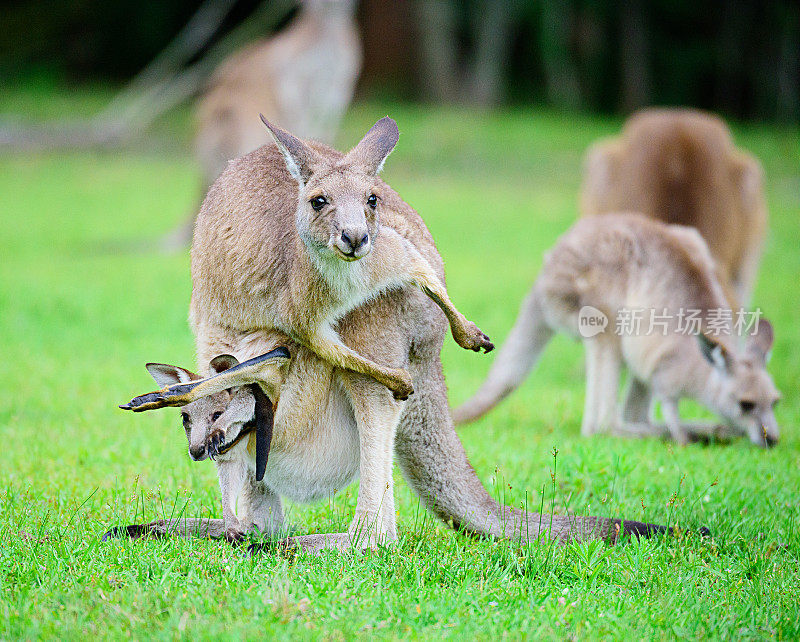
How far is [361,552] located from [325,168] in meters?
1.13

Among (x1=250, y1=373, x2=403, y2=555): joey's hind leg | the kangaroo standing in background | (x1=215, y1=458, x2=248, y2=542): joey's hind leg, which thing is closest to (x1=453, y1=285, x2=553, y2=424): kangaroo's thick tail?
(x1=250, y1=373, x2=403, y2=555): joey's hind leg

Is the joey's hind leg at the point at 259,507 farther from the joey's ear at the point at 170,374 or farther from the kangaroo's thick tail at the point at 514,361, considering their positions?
the kangaroo's thick tail at the point at 514,361

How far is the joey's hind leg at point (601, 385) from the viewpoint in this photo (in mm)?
4848

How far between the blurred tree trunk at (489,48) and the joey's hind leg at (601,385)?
1245 centimetres

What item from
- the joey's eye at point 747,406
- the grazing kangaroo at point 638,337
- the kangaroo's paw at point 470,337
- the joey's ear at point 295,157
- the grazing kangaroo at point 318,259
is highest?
the joey's ear at point 295,157

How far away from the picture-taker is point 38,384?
5152 mm

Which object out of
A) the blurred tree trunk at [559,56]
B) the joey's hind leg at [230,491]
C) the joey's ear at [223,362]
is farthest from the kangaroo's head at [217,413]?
the blurred tree trunk at [559,56]

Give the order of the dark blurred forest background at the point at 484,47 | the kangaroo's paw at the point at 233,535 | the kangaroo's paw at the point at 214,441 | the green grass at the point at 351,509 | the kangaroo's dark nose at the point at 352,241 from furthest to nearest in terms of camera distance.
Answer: the dark blurred forest background at the point at 484,47, the kangaroo's paw at the point at 233,535, the kangaroo's paw at the point at 214,441, the kangaroo's dark nose at the point at 352,241, the green grass at the point at 351,509

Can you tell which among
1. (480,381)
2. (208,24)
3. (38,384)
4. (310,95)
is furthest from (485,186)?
(38,384)

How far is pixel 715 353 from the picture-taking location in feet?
15.4

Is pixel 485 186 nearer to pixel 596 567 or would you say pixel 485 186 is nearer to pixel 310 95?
pixel 310 95

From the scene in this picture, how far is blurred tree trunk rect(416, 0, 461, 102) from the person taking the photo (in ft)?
55.7

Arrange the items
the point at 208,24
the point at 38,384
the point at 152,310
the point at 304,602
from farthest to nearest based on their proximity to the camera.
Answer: the point at 208,24 < the point at 152,310 < the point at 38,384 < the point at 304,602

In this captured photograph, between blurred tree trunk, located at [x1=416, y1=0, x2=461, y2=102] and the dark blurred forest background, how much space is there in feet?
0.07
